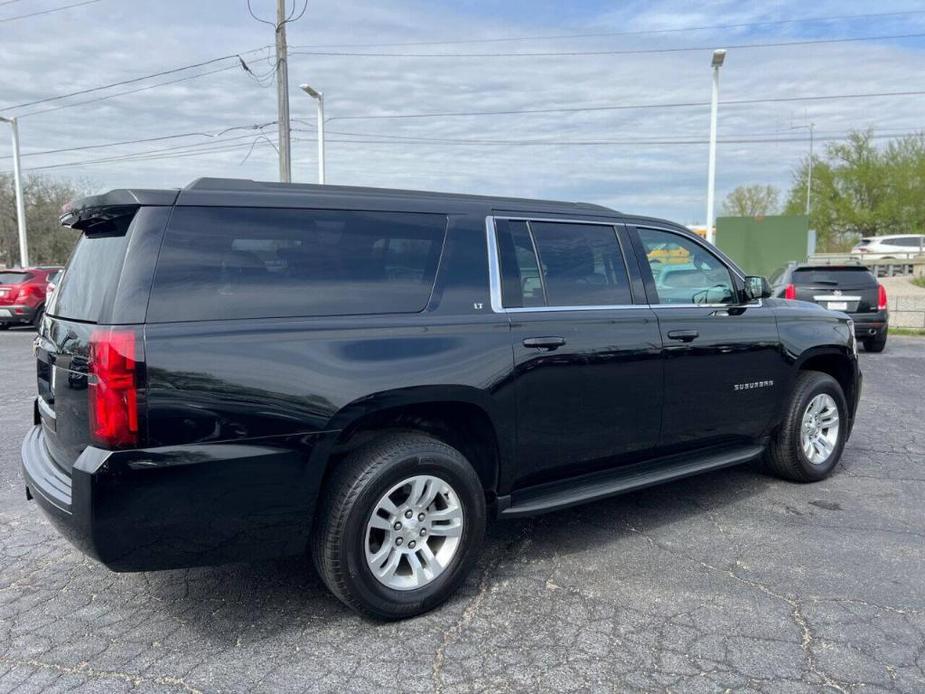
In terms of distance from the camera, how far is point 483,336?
11.5ft

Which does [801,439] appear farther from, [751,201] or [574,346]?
[751,201]

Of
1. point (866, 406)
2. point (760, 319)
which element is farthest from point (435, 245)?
point (866, 406)

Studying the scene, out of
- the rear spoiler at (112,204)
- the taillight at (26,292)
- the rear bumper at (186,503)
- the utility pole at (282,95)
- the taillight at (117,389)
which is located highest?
the utility pole at (282,95)

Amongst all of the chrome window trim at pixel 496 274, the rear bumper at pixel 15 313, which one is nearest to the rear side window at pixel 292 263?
the chrome window trim at pixel 496 274

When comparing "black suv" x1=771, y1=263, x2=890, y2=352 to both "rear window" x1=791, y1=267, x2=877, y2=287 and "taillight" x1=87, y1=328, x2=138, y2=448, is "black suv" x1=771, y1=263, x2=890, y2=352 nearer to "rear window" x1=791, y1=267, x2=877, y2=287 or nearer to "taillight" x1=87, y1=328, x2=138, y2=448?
"rear window" x1=791, y1=267, x2=877, y2=287

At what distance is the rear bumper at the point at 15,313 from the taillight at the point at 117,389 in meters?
16.4

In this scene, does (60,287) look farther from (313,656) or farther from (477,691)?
(477,691)

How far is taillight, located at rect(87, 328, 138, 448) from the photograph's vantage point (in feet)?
8.93

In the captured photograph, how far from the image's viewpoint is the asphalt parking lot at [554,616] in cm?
288

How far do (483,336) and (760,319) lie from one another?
2.26 m

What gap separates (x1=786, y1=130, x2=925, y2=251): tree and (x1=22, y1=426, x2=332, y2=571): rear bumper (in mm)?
50138

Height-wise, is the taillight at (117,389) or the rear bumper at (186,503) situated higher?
the taillight at (117,389)

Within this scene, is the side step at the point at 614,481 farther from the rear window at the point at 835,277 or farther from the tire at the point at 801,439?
the rear window at the point at 835,277

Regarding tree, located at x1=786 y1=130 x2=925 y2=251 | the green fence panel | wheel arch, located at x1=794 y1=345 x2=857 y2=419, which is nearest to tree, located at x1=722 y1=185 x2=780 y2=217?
tree, located at x1=786 y1=130 x2=925 y2=251
